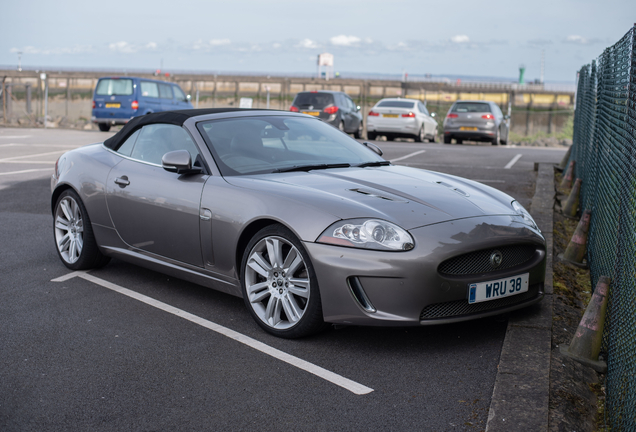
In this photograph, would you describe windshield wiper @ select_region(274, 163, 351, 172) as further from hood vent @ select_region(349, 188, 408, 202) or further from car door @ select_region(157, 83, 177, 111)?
car door @ select_region(157, 83, 177, 111)

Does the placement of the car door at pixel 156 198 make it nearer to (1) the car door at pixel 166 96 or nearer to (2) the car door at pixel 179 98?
(1) the car door at pixel 166 96

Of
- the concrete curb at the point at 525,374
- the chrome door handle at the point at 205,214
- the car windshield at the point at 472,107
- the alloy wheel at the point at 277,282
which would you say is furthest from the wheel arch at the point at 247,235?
the car windshield at the point at 472,107

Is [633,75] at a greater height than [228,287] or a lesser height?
greater

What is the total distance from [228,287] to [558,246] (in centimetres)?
375

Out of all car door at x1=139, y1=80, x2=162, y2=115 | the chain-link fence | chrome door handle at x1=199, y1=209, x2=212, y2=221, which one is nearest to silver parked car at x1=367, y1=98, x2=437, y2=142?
car door at x1=139, y1=80, x2=162, y2=115

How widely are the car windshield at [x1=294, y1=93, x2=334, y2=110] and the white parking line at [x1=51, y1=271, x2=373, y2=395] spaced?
17.0 metres

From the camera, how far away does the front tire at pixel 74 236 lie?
5371 millimetres

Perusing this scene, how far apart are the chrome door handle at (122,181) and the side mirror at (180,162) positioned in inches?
23.3

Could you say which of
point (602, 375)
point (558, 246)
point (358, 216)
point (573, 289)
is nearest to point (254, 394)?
point (358, 216)

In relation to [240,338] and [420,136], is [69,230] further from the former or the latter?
[420,136]

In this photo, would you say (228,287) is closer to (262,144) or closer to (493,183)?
(262,144)

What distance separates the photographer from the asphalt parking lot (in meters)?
2.95

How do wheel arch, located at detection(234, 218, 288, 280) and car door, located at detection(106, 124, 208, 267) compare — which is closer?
wheel arch, located at detection(234, 218, 288, 280)

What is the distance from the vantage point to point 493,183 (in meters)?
10.6
